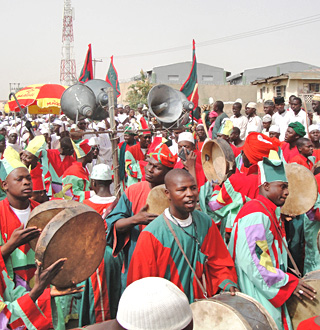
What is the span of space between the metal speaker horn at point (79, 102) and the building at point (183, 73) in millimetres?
52077

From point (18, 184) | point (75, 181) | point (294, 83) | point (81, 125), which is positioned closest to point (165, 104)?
point (75, 181)

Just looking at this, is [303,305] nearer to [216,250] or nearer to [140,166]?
[216,250]

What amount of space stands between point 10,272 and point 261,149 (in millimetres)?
2933

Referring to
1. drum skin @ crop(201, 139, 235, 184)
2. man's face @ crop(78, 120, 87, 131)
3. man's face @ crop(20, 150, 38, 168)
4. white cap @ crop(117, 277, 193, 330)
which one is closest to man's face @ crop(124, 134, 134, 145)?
man's face @ crop(78, 120, 87, 131)

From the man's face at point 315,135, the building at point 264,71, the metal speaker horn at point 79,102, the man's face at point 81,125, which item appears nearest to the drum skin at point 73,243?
the metal speaker horn at point 79,102

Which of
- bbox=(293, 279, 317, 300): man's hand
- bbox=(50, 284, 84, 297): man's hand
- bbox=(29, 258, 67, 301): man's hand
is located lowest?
bbox=(293, 279, 317, 300): man's hand

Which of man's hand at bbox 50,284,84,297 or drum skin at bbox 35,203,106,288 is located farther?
man's hand at bbox 50,284,84,297

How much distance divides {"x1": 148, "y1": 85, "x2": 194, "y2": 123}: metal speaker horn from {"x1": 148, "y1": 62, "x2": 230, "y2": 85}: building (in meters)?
51.4

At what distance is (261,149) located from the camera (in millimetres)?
4855

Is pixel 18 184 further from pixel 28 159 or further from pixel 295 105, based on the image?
pixel 295 105

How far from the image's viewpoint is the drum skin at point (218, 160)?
522 cm

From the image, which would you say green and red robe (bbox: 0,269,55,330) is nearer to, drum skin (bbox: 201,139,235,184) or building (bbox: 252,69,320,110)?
drum skin (bbox: 201,139,235,184)

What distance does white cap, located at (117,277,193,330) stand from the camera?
1586mm

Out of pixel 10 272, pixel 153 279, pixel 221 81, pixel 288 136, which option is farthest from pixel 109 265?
pixel 221 81
